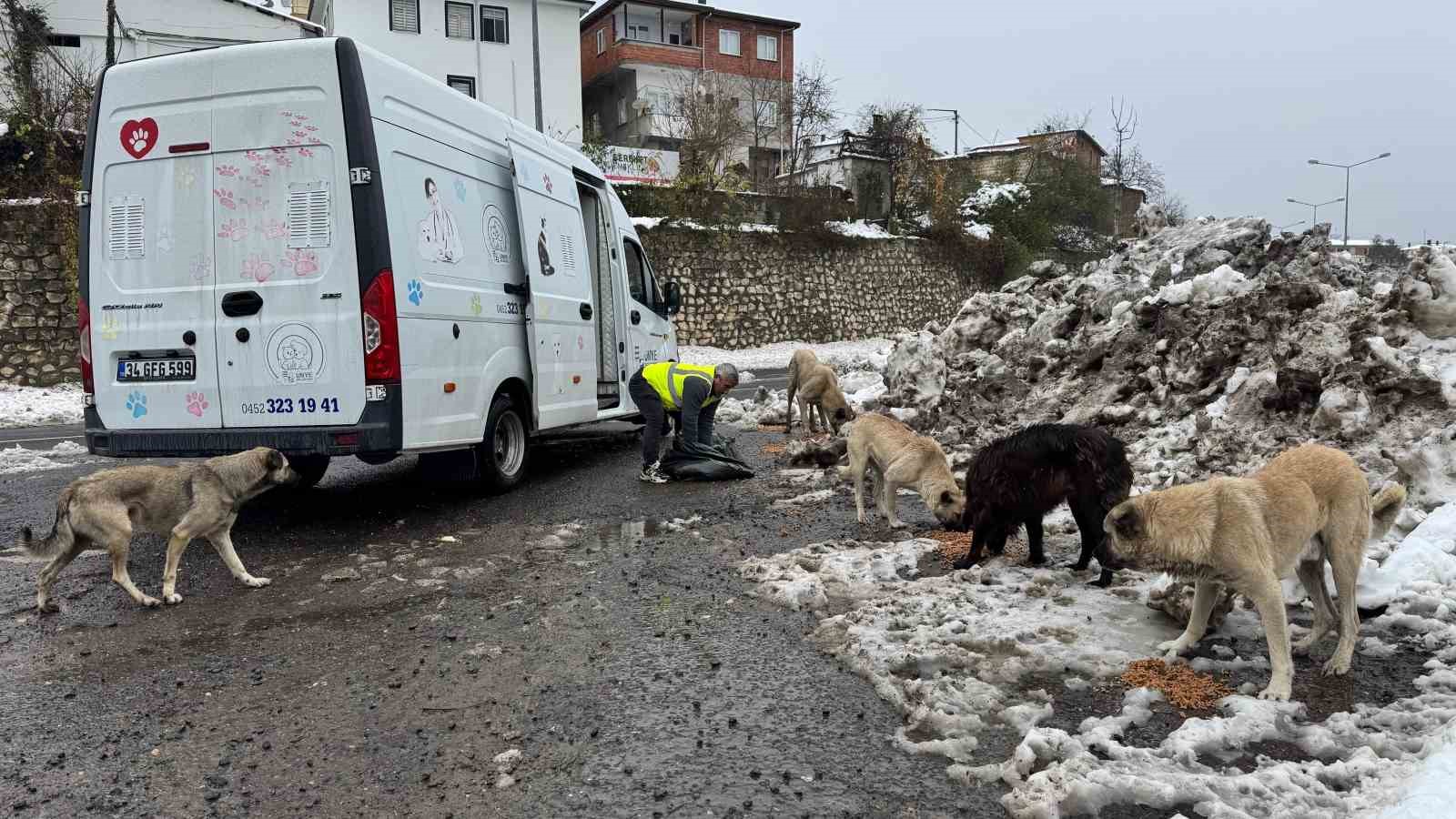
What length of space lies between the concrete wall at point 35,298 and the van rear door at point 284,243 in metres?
16.1

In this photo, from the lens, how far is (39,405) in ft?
52.4

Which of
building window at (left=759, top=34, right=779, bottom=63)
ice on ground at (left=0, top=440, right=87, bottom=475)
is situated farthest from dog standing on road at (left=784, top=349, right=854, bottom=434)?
building window at (left=759, top=34, right=779, bottom=63)

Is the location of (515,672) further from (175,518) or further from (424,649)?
(175,518)

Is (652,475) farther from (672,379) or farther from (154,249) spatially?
(154,249)

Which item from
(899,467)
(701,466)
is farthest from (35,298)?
(899,467)

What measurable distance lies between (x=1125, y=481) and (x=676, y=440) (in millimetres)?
4854

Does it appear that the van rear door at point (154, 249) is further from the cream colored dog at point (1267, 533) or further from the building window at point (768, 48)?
the building window at point (768, 48)

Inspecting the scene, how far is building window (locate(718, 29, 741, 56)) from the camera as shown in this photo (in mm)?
46562

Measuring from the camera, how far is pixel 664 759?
3143 mm

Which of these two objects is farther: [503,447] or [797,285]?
[797,285]

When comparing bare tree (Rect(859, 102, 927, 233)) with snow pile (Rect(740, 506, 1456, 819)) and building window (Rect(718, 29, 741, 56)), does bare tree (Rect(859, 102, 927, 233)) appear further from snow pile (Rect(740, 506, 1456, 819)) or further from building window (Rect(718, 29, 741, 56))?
snow pile (Rect(740, 506, 1456, 819))

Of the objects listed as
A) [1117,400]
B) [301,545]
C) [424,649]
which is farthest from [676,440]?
[424,649]

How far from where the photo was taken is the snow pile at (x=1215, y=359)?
6.37 m

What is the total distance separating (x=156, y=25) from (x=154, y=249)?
97.0 feet
